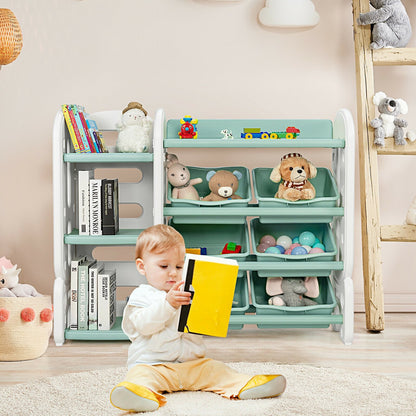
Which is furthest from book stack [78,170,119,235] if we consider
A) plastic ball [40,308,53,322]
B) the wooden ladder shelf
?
the wooden ladder shelf

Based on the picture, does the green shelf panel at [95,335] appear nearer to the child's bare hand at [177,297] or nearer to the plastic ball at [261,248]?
the plastic ball at [261,248]

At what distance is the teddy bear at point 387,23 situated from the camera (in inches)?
100

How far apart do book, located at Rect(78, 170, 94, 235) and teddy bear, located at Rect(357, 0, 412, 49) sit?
1303 mm

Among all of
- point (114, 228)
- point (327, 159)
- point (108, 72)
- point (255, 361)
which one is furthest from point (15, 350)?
point (327, 159)

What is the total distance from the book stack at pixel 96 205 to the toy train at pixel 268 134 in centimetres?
56

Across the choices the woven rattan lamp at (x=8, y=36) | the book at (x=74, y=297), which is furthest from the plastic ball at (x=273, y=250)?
the woven rattan lamp at (x=8, y=36)

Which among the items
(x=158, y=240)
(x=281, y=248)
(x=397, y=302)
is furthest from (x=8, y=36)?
(x=397, y=302)

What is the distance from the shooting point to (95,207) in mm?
2348

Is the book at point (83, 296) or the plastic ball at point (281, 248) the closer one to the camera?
the book at point (83, 296)

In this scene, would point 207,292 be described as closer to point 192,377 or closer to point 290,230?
point 192,377

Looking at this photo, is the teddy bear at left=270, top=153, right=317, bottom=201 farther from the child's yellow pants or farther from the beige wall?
the child's yellow pants

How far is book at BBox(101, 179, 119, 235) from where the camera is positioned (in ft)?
7.66

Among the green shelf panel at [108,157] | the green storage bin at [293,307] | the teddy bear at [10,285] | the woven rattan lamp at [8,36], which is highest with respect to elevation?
the woven rattan lamp at [8,36]

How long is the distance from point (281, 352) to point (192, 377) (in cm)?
61
